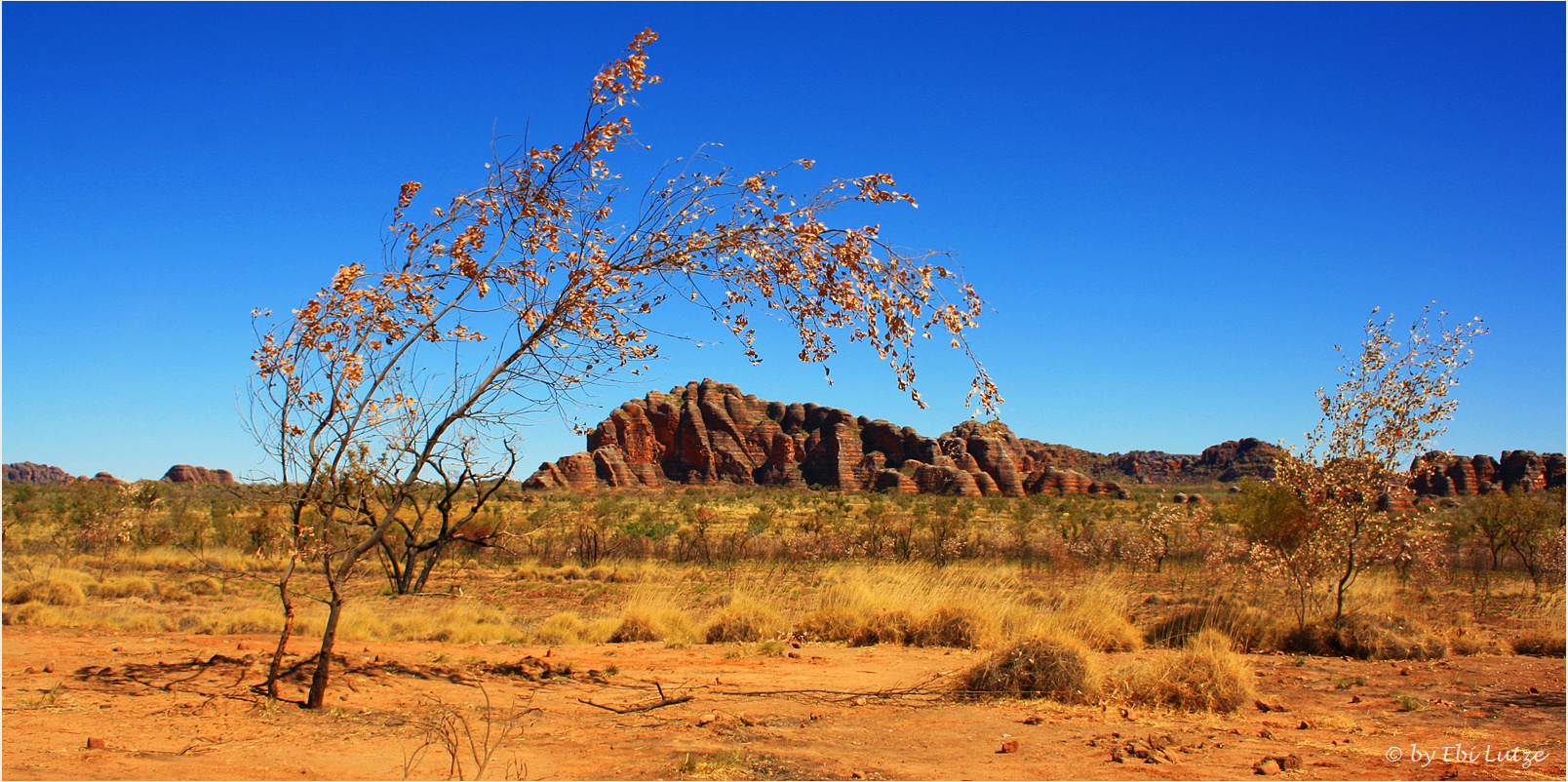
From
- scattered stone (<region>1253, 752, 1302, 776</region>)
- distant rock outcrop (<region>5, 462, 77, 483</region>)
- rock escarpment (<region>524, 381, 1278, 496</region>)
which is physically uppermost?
rock escarpment (<region>524, 381, 1278, 496</region>)

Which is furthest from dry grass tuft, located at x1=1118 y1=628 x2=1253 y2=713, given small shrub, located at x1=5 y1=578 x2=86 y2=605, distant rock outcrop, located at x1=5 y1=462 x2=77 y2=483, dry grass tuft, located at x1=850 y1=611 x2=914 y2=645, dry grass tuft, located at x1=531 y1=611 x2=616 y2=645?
distant rock outcrop, located at x1=5 y1=462 x2=77 y2=483

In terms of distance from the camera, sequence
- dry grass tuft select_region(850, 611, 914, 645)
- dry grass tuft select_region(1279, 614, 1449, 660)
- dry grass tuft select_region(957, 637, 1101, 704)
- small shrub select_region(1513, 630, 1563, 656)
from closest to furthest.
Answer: dry grass tuft select_region(957, 637, 1101, 704), dry grass tuft select_region(1279, 614, 1449, 660), small shrub select_region(1513, 630, 1563, 656), dry grass tuft select_region(850, 611, 914, 645)

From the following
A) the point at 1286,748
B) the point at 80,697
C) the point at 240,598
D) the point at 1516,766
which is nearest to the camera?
the point at 1516,766

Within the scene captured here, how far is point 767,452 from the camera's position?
294 ft

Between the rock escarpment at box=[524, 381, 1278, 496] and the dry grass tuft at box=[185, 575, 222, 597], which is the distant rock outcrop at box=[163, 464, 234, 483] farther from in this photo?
the dry grass tuft at box=[185, 575, 222, 597]

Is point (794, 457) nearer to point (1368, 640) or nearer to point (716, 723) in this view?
point (1368, 640)

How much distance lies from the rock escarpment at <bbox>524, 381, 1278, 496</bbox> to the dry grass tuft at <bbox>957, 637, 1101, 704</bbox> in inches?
2599

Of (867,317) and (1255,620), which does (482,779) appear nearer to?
(867,317)

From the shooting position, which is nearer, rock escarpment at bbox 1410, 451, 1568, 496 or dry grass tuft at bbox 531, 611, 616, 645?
dry grass tuft at bbox 531, 611, 616, 645

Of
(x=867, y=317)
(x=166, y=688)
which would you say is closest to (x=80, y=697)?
(x=166, y=688)

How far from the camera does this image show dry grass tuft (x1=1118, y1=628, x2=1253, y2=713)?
676 centimetres

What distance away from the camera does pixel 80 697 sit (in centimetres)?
623

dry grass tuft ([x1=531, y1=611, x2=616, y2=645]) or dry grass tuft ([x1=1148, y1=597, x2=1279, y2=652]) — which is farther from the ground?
dry grass tuft ([x1=1148, y1=597, x2=1279, y2=652])

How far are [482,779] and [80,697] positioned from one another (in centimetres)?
392
